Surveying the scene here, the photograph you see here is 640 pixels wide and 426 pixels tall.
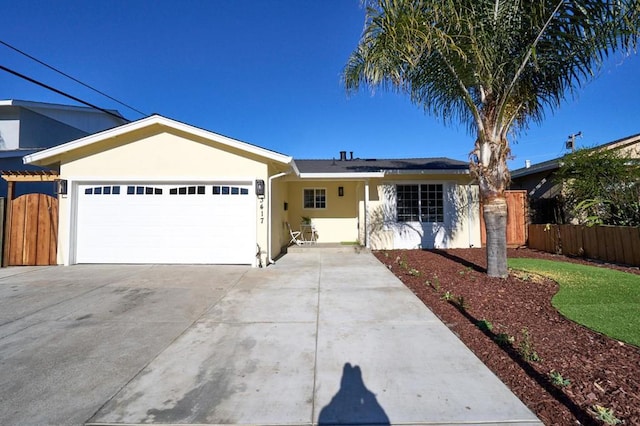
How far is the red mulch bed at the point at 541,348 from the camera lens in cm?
235

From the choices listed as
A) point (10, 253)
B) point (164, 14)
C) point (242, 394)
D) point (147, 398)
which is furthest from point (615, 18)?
point (10, 253)

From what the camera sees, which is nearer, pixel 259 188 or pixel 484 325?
pixel 484 325

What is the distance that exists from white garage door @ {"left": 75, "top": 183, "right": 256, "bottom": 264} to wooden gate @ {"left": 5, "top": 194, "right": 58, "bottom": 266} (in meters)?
0.62

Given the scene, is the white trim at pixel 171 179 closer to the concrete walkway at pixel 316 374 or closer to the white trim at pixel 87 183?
the white trim at pixel 87 183

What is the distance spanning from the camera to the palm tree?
5254mm

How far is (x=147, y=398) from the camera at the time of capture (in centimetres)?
248

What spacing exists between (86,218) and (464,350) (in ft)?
31.1

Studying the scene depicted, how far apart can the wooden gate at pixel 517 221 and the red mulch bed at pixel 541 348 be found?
5383mm

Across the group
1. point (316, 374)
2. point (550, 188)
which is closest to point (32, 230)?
point (316, 374)

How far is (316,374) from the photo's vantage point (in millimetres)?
2812

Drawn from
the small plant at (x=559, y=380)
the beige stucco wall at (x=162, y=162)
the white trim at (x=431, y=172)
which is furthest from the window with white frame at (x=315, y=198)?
the small plant at (x=559, y=380)

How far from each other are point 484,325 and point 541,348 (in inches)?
27.5

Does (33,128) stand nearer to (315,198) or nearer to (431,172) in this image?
(315,198)

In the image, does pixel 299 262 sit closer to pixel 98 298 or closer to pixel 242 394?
pixel 98 298
